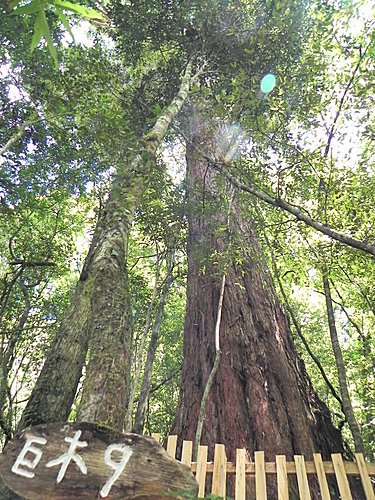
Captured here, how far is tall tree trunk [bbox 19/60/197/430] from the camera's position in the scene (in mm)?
1411

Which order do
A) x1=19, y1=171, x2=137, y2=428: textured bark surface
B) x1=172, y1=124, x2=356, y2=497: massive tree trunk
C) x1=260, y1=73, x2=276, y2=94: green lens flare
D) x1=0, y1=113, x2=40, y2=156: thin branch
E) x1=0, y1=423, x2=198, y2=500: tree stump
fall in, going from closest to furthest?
x1=0, y1=423, x2=198, y2=500: tree stump < x1=19, y1=171, x2=137, y2=428: textured bark surface < x1=172, y1=124, x2=356, y2=497: massive tree trunk < x1=260, y1=73, x2=276, y2=94: green lens flare < x1=0, y1=113, x2=40, y2=156: thin branch

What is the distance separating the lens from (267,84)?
413cm

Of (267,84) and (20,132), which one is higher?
(20,132)

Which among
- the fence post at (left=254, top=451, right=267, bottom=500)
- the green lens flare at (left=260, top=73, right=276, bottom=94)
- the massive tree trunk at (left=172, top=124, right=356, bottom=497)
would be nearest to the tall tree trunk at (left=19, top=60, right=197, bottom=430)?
the fence post at (left=254, top=451, right=267, bottom=500)

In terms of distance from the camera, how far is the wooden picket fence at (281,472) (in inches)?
91.4

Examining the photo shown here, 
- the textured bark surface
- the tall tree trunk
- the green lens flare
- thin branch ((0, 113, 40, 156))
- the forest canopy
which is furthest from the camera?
thin branch ((0, 113, 40, 156))

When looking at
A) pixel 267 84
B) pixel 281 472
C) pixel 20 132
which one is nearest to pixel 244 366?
pixel 281 472

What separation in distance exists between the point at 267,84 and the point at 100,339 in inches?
149

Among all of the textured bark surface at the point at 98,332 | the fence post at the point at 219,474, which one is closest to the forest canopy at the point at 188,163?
the textured bark surface at the point at 98,332

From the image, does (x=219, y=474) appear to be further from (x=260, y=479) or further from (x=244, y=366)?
(x=244, y=366)

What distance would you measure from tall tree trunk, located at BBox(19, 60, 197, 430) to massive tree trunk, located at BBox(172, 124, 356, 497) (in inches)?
65.6

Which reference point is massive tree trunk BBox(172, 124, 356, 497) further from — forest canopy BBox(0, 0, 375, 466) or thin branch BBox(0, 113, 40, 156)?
thin branch BBox(0, 113, 40, 156)

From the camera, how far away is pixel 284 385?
3.52 metres

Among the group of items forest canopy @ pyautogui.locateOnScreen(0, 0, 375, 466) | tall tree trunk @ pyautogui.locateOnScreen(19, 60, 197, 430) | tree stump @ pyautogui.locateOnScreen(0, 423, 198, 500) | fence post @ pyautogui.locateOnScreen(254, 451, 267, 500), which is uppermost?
forest canopy @ pyautogui.locateOnScreen(0, 0, 375, 466)
